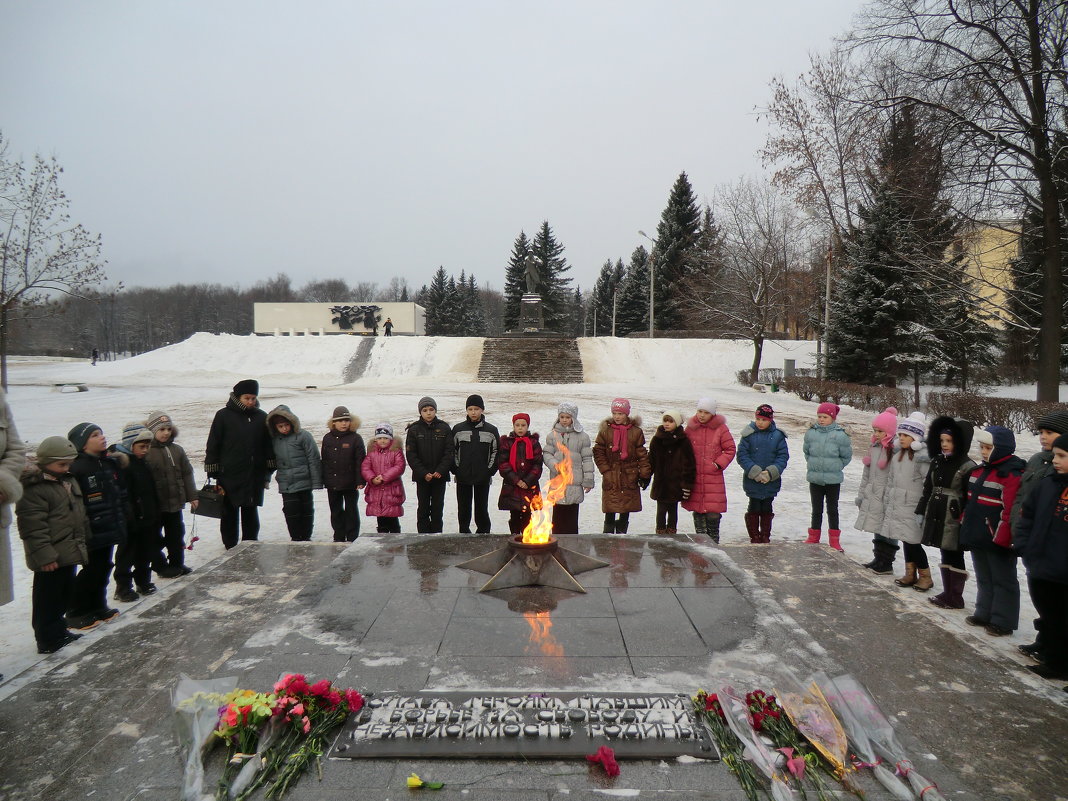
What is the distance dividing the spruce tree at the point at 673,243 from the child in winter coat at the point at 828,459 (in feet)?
123

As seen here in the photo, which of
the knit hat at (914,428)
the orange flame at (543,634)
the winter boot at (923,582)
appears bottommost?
the winter boot at (923,582)

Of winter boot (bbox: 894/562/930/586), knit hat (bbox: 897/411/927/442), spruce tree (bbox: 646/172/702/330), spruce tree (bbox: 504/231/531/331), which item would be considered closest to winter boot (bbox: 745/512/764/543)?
winter boot (bbox: 894/562/930/586)

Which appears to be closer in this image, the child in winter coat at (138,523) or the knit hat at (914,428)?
the child in winter coat at (138,523)

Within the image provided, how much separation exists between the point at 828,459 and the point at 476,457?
359 cm

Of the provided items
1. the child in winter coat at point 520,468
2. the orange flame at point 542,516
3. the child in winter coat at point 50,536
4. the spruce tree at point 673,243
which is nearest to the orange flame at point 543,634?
the orange flame at point 542,516

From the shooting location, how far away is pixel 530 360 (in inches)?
1193

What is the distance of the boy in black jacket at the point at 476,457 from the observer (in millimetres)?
6414

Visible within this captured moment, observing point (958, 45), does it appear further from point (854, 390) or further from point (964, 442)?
point (964, 442)

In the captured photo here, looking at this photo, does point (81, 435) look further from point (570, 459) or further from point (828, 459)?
point (828, 459)

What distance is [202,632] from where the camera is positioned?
440 cm

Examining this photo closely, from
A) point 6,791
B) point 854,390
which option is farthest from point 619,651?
point 854,390

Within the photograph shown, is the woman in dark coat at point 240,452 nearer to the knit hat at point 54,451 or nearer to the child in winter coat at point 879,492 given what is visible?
the knit hat at point 54,451

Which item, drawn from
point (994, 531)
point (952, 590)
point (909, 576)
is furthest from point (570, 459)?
point (994, 531)

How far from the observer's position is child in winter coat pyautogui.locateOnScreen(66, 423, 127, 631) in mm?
4625
